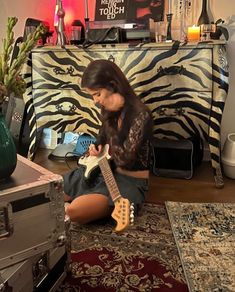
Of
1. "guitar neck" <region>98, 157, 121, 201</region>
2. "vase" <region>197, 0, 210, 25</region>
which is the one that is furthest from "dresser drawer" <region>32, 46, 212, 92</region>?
"guitar neck" <region>98, 157, 121, 201</region>

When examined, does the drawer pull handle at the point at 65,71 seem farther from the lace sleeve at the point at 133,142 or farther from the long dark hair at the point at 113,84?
the lace sleeve at the point at 133,142

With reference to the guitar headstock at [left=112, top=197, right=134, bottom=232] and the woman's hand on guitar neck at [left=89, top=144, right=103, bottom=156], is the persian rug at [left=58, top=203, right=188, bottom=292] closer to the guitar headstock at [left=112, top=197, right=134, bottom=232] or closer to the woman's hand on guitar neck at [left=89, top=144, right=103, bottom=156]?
the guitar headstock at [left=112, top=197, right=134, bottom=232]

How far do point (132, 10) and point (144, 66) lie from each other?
0.64 m

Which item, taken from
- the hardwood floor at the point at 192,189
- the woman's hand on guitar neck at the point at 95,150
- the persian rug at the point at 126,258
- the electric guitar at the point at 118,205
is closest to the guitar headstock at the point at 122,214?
the electric guitar at the point at 118,205

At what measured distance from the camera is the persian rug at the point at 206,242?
139 cm

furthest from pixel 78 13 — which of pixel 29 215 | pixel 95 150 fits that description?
pixel 29 215

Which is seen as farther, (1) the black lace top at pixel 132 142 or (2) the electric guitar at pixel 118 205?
(1) the black lace top at pixel 132 142

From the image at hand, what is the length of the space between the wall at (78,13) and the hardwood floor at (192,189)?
45 centimetres

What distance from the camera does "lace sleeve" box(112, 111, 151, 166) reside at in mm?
1846

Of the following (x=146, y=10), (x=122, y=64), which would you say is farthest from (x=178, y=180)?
(x=146, y=10)

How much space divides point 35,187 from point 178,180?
5.06ft

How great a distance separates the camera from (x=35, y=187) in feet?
3.46

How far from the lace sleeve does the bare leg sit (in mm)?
231

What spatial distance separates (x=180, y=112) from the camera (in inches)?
88.9
